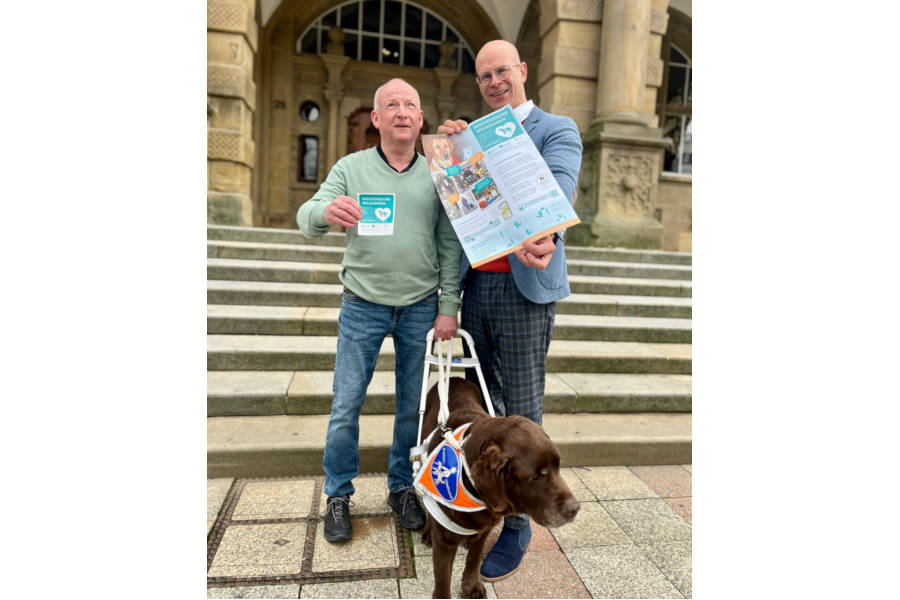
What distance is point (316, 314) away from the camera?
484 cm

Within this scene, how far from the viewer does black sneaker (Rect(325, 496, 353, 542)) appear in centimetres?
250

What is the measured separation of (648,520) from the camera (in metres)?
2.83

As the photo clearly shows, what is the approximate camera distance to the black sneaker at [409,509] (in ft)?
8.63

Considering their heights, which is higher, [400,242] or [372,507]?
[400,242]

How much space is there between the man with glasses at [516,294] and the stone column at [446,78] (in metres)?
11.8

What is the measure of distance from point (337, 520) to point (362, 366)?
2.47 feet

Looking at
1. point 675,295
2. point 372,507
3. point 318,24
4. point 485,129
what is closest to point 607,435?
point 372,507

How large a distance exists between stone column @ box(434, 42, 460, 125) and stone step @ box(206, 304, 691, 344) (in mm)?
9539

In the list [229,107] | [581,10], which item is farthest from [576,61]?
[229,107]

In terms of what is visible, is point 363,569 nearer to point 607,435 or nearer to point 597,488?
point 597,488

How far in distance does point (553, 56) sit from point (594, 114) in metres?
1.13

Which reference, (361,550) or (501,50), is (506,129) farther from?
(361,550)

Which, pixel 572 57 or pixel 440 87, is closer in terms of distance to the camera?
pixel 572 57

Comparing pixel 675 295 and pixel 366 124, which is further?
pixel 366 124
